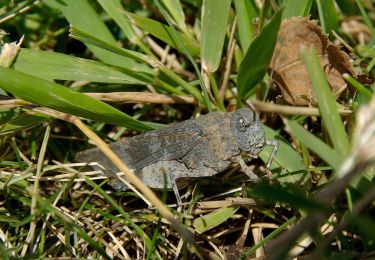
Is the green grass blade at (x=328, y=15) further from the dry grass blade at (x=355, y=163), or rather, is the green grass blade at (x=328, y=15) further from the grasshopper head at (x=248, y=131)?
the dry grass blade at (x=355, y=163)

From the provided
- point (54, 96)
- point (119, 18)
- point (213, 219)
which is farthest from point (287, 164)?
point (119, 18)

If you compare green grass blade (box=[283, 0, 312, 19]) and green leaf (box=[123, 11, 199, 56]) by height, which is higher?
green grass blade (box=[283, 0, 312, 19])

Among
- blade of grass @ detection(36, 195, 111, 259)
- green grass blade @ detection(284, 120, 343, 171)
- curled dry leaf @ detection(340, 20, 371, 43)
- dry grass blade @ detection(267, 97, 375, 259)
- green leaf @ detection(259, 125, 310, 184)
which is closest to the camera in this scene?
dry grass blade @ detection(267, 97, 375, 259)

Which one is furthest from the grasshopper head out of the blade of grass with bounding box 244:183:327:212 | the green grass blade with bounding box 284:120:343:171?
the blade of grass with bounding box 244:183:327:212

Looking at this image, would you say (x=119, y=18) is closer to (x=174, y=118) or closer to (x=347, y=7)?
(x=174, y=118)

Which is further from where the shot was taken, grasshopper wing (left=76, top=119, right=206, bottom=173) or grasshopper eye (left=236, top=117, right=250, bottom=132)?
grasshopper wing (left=76, top=119, right=206, bottom=173)

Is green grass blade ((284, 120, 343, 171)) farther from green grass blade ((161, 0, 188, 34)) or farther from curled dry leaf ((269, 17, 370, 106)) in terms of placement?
green grass blade ((161, 0, 188, 34))

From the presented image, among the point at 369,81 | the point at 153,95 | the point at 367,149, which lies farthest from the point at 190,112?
the point at 367,149

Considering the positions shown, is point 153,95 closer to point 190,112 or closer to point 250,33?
point 190,112
